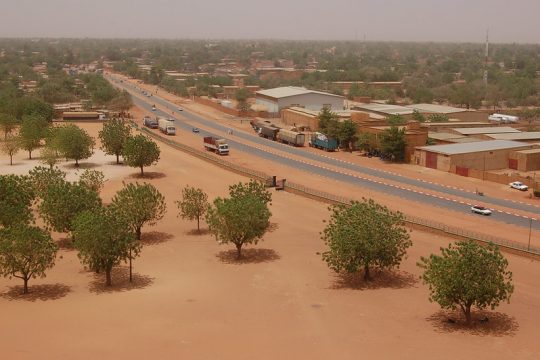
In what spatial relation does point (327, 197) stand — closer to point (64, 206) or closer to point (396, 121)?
point (64, 206)

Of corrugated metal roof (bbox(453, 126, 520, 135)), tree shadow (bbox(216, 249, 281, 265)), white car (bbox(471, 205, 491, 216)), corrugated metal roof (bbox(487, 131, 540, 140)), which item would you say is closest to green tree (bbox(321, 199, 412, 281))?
tree shadow (bbox(216, 249, 281, 265))

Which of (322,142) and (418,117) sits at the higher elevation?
(418,117)

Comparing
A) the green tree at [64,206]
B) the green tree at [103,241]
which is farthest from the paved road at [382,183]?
the green tree at [103,241]

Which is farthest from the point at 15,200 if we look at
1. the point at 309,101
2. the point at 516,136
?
the point at 309,101

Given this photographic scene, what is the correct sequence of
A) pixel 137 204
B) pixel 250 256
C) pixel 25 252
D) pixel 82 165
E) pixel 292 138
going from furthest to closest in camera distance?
pixel 292 138, pixel 82 165, pixel 137 204, pixel 250 256, pixel 25 252

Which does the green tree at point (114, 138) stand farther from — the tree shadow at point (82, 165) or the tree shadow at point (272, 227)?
the tree shadow at point (272, 227)

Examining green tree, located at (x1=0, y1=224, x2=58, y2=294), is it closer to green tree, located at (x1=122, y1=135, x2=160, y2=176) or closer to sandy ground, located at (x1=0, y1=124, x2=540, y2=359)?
sandy ground, located at (x1=0, y1=124, x2=540, y2=359)

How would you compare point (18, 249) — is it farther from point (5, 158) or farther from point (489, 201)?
point (5, 158)
